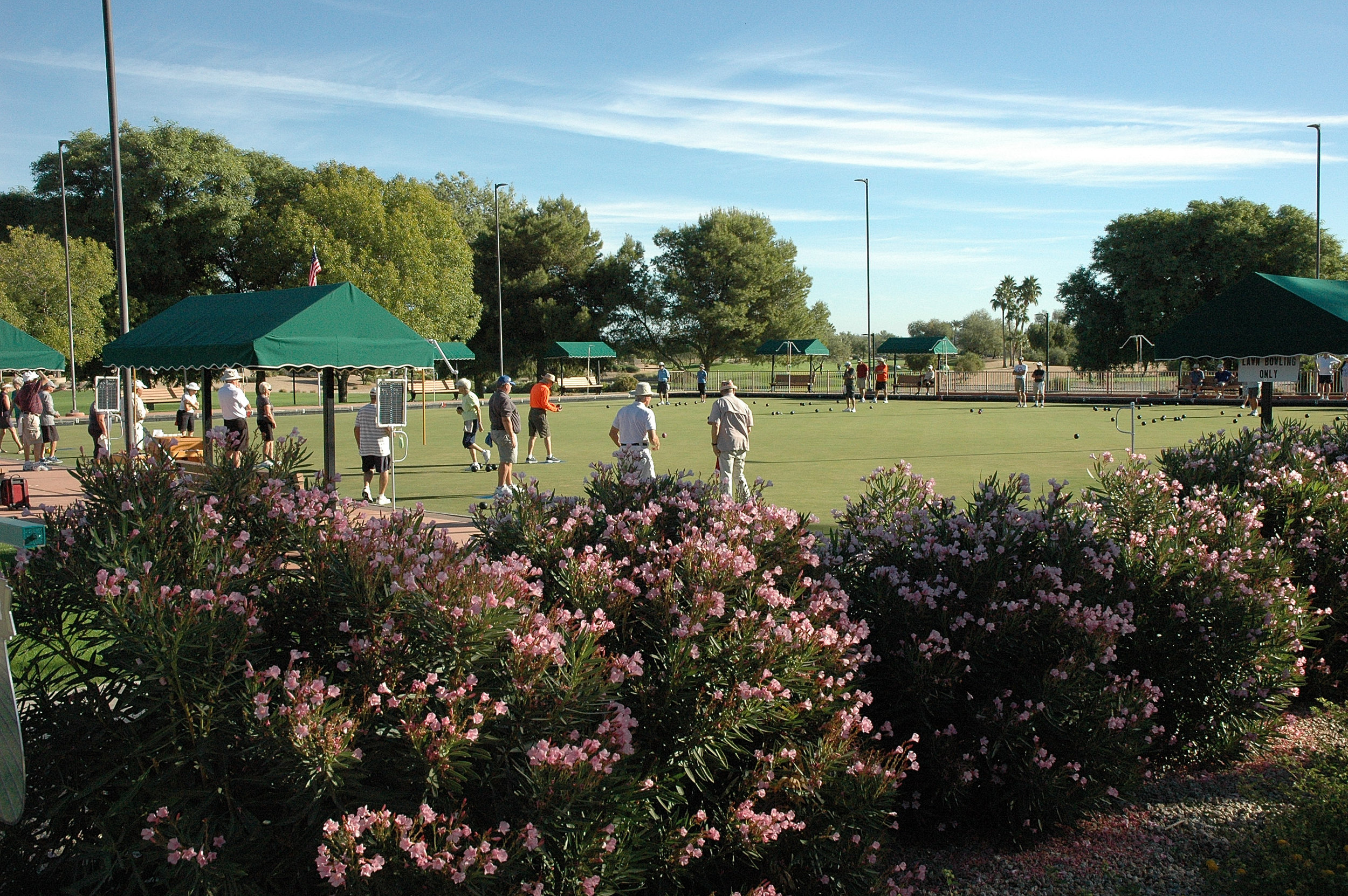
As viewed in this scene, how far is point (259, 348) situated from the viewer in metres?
11.6

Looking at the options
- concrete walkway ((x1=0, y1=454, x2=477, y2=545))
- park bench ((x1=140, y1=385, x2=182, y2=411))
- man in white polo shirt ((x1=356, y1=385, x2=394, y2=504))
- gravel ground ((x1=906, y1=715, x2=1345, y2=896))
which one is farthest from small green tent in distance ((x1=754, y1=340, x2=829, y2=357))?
gravel ground ((x1=906, y1=715, x2=1345, y2=896))

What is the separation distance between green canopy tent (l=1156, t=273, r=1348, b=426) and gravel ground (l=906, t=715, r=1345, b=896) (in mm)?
4568

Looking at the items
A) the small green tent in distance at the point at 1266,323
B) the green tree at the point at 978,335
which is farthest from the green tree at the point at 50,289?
the green tree at the point at 978,335

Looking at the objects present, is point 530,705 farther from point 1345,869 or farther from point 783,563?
point 1345,869

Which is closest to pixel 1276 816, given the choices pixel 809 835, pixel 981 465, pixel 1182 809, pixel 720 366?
pixel 1182 809

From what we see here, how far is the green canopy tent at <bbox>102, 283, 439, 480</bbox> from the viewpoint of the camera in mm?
11906

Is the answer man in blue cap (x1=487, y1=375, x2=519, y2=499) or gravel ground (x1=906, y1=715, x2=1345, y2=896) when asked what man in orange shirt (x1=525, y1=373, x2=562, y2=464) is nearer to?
man in blue cap (x1=487, y1=375, x2=519, y2=499)

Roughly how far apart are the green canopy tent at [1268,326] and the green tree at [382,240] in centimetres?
4544

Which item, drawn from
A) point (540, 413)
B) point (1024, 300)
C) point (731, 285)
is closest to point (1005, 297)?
point (1024, 300)

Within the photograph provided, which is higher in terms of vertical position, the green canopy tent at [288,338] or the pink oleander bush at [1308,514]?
the green canopy tent at [288,338]

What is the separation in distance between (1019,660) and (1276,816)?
126 cm

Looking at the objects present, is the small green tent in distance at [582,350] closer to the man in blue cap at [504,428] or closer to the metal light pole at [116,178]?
the metal light pole at [116,178]

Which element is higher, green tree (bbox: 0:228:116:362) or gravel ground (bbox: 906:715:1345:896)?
green tree (bbox: 0:228:116:362)

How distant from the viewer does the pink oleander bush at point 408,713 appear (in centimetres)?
284
